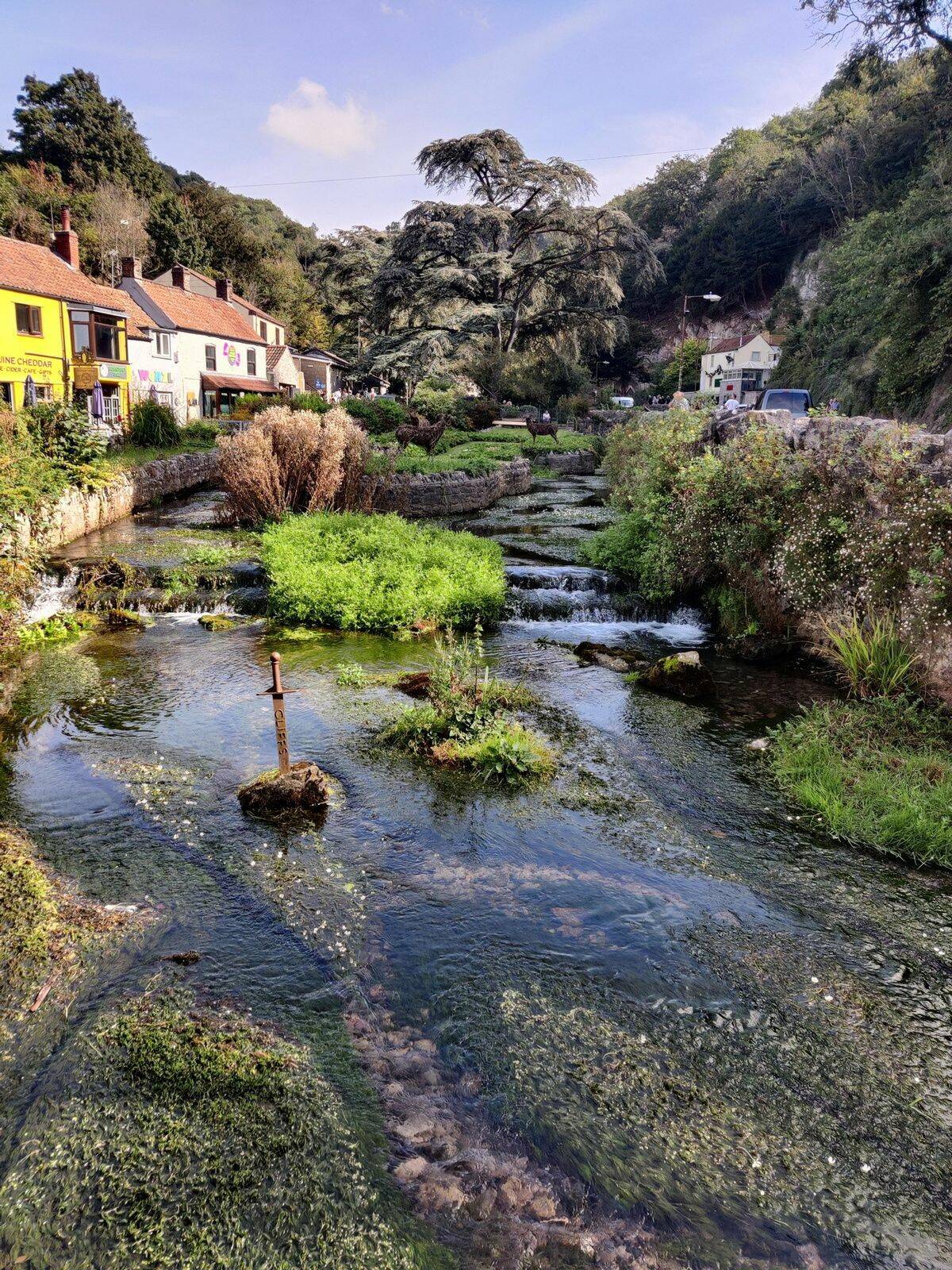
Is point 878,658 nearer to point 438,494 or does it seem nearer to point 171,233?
point 438,494

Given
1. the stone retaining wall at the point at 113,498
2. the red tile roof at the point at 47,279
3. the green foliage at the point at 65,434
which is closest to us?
the stone retaining wall at the point at 113,498

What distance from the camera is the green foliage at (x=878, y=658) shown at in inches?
344

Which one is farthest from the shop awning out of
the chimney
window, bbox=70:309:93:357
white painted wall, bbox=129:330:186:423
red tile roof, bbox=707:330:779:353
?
red tile roof, bbox=707:330:779:353

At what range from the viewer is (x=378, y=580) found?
12586 millimetres

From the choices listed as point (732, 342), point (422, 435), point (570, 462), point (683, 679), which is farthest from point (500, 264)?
point (732, 342)

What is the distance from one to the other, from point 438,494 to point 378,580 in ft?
31.2

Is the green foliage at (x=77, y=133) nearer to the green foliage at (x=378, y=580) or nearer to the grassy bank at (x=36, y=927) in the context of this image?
the green foliage at (x=378, y=580)

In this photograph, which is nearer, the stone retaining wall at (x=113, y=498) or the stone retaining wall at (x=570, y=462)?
the stone retaining wall at (x=113, y=498)

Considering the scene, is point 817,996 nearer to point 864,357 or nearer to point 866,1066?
point 866,1066

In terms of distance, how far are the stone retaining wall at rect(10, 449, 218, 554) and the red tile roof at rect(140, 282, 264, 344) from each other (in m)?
23.7

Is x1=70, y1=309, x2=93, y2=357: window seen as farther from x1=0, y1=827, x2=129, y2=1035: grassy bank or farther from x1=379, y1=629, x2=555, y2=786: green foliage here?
x1=0, y1=827, x2=129, y2=1035: grassy bank

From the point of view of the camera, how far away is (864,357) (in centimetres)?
3466

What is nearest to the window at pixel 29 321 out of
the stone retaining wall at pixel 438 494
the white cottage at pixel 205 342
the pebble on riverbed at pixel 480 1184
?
the white cottage at pixel 205 342

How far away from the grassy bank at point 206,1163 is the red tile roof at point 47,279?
33.7 m
